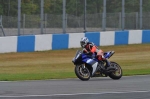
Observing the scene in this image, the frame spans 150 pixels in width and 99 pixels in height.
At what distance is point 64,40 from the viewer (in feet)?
94.8

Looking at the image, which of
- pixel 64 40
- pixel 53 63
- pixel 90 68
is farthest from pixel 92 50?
pixel 64 40

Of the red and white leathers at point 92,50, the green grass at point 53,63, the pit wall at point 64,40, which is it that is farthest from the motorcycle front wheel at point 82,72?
the pit wall at point 64,40

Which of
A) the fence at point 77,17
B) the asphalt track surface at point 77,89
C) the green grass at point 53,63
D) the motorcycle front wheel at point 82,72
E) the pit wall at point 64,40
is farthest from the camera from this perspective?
the fence at point 77,17

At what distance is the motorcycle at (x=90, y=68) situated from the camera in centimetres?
1535

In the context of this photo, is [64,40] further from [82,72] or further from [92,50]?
[82,72]

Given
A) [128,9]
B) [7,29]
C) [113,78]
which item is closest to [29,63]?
[7,29]

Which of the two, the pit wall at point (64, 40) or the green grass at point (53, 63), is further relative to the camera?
the pit wall at point (64, 40)

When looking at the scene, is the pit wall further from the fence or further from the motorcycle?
the motorcycle

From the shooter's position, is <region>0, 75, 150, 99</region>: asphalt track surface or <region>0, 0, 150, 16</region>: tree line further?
<region>0, 0, 150, 16</region>: tree line

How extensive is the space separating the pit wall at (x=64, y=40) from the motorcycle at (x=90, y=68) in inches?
413

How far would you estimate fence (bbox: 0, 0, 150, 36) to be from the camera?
26781 millimetres

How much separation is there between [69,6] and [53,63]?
7.93 meters

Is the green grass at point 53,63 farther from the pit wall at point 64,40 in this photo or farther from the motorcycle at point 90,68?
the motorcycle at point 90,68

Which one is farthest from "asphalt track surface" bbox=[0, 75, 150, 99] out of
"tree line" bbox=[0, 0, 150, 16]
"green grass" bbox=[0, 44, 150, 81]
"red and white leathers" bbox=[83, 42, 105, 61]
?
"tree line" bbox=[0, 0, 150, 16]
